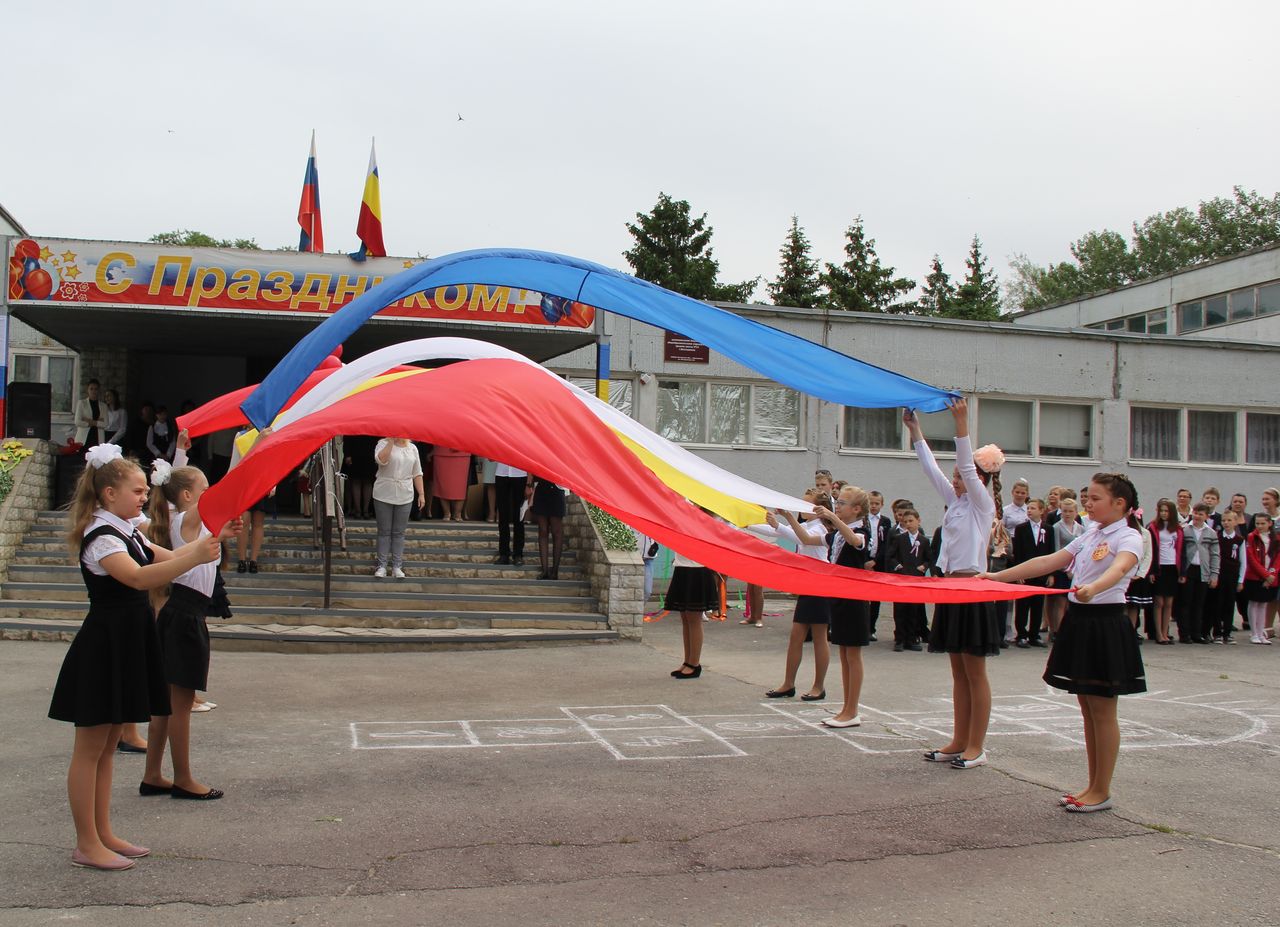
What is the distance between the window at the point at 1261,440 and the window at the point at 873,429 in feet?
26.4

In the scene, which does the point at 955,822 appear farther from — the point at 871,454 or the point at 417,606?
the point at 871,454

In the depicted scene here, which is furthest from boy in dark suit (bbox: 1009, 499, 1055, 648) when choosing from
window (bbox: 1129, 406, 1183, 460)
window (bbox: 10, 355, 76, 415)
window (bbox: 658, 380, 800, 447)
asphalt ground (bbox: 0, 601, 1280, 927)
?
window (bbox: 10, 355, 76, 415)

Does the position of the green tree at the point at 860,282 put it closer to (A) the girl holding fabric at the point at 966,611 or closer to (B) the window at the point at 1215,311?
(B) the window at the point at 1215,311

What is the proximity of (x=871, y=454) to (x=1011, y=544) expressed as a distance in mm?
6827

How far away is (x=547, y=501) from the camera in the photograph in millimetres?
14648

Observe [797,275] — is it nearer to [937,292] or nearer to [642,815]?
[937,292]

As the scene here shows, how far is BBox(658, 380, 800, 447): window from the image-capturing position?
2097 centimetres

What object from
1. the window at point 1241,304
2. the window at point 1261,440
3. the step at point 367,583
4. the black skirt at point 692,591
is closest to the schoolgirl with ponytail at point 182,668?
the black skirt at point 692,591

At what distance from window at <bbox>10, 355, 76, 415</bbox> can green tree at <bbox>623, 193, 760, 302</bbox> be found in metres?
30.9

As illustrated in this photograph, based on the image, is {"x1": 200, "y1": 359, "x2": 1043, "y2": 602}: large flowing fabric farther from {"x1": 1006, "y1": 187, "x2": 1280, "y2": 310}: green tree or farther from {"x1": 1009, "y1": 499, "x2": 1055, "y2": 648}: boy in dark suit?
{"x1": 1006, "y1": 187, "x2": 1280, "y2": 310}: green tree

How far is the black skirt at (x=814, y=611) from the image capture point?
9.34 metres

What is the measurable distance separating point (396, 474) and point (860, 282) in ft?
138

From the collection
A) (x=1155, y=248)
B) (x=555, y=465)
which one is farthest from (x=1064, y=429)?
(x=1155, y=248)

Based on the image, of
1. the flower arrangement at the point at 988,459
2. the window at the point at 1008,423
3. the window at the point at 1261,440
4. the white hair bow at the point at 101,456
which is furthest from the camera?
the window at the point at 1261,440
